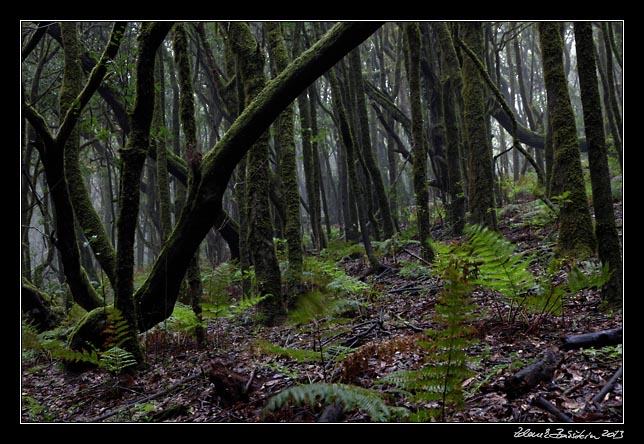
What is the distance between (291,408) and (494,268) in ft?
6.77

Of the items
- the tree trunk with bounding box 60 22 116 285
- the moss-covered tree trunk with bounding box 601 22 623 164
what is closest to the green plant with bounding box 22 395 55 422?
the tree trunk with bounding box 60 22 116 285

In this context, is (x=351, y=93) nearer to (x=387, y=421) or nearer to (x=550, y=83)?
(x=550, y=83)

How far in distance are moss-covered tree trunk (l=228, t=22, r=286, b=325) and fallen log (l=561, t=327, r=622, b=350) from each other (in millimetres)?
3779

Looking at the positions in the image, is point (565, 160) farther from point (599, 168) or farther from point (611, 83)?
point (611, 83)

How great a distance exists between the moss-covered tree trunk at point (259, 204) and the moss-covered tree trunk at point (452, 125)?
15.0ft

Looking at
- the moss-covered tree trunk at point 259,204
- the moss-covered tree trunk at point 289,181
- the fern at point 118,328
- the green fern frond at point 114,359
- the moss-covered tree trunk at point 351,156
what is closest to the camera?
the green fern frond at point 114,359

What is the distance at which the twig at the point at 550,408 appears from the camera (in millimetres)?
2439

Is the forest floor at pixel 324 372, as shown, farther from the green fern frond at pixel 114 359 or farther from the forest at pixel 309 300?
the green fern frond at pixel 114 359

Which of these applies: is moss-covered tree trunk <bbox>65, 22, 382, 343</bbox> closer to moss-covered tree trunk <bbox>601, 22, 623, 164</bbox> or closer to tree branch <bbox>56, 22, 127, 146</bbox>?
tree branch <bbox>56, 22, 127, 146</bbox>

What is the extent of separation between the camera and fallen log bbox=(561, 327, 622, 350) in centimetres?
325

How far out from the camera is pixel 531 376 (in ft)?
9.41

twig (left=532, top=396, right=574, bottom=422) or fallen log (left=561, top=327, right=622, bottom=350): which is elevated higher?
fallen log (left=561, top=327, right=622, bottom=350)

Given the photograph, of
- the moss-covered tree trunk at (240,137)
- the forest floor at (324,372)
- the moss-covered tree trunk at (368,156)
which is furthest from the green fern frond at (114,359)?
→ the moss-covered tree trunk at (368,156)
